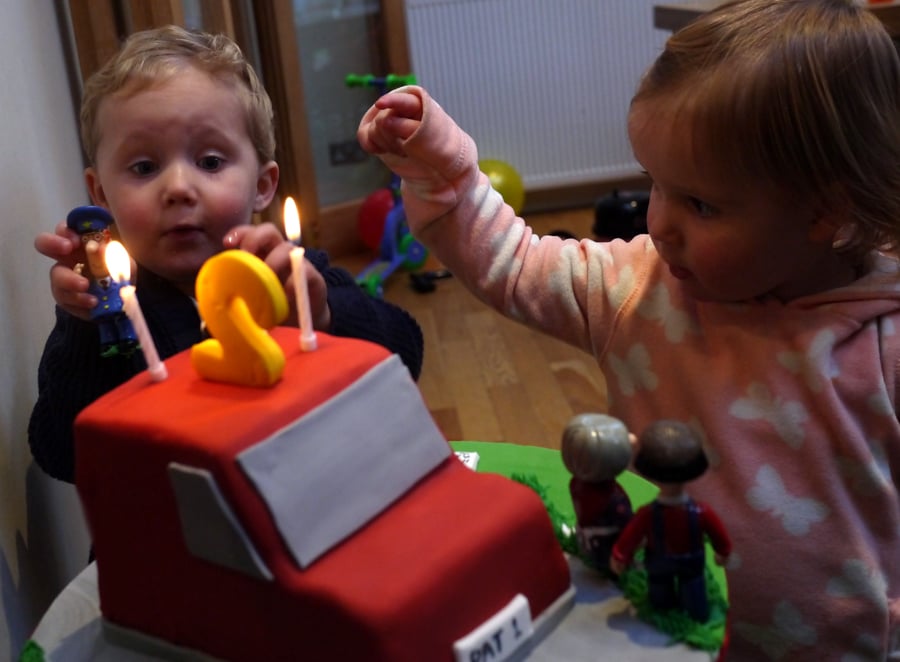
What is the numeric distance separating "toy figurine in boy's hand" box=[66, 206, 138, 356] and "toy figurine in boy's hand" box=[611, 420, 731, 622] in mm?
489

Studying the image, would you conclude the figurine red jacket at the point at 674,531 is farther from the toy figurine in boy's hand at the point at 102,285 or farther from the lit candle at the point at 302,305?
the toy figurine in boy's hand at the point at 102,285

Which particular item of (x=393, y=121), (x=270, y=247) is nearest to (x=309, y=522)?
(x=270, y=247)

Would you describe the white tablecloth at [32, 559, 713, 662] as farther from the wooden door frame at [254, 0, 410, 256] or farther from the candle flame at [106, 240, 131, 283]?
the wooden door frame at [254, 0, 410, 256]

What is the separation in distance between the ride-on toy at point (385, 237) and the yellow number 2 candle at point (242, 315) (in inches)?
96.0

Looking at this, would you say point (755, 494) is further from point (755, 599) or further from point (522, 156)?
point (522, 156)

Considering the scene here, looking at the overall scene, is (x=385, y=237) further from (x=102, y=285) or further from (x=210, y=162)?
(x=102, y=285)

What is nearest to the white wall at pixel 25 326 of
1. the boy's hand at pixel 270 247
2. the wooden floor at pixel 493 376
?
the boy's hand at pixel 270 247

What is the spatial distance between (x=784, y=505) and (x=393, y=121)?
20.4 inches

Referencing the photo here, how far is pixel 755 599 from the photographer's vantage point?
0.99 meters

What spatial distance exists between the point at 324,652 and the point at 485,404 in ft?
6.27

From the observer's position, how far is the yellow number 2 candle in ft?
2.20

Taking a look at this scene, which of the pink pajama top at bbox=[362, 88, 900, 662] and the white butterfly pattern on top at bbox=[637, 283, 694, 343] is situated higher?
the white butterfly pattern on top at bbox=[637, 283, 694, 343]

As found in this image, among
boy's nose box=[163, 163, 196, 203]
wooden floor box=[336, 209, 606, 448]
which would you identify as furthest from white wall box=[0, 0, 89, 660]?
wooden floor box=[336, 209, 606, 448]

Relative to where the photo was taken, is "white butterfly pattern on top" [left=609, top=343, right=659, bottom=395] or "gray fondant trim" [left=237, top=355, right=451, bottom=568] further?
"white butterfly pattern on top" [left=609, top=343, right=659, bottom=395]
